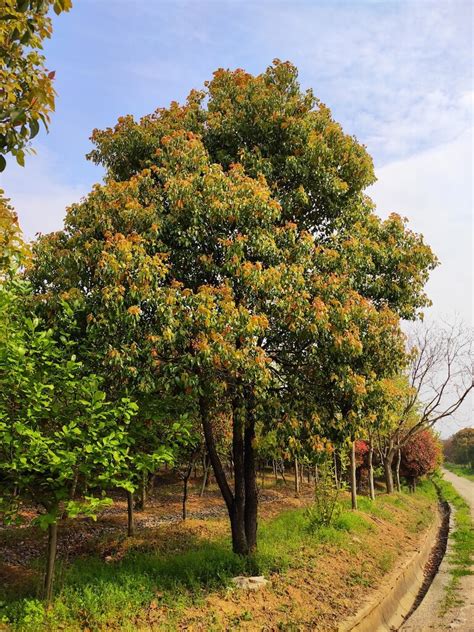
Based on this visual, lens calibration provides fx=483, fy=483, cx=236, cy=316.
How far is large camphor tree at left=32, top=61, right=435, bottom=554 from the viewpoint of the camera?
715 centimetres

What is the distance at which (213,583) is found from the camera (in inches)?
308

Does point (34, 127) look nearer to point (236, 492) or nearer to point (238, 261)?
point (238, 261)

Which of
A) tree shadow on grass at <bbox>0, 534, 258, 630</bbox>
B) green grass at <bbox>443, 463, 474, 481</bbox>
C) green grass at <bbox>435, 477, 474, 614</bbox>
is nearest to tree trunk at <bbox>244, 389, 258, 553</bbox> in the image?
tree shadow on grass at <bbox>0, 534, 258, 630</bbox>

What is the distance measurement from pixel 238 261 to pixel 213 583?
5223 mm

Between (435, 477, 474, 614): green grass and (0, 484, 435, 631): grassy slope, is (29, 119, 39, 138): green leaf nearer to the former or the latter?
(0, 484, 435, 631): grassy slope

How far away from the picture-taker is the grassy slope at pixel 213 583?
6.31 meters

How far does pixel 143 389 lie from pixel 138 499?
12965mm

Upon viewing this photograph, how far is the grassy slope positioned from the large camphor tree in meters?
1.10

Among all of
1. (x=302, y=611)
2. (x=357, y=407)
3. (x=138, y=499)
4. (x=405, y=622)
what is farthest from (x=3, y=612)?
(x=138, y=499)

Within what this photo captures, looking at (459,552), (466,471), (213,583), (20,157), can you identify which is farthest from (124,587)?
(466,471)

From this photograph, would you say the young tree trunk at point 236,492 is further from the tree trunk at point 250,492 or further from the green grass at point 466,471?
the green grass at point 466,471

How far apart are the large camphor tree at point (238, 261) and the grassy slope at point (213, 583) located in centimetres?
110

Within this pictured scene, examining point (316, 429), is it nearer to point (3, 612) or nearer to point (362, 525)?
point (3, 612)

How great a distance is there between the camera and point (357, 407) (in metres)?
8.52
